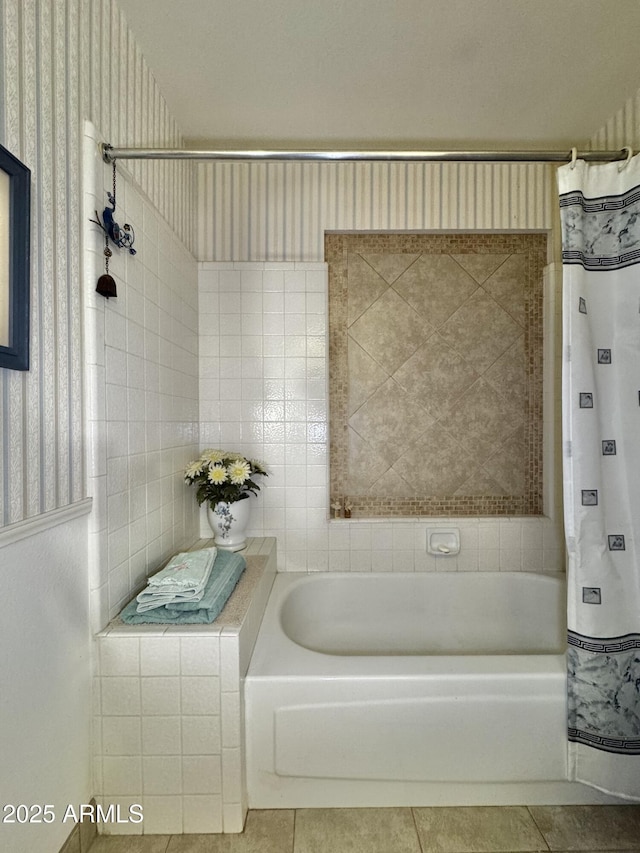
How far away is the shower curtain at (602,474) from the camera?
1.39 m

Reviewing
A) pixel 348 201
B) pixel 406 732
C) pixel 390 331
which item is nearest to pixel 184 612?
pixel 406 732

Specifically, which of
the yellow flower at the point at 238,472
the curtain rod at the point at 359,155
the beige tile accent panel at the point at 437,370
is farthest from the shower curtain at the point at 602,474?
the yellow flower at the point at 238,472

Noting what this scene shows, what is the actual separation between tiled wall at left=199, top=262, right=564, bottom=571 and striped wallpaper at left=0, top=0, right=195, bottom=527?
1010 millimetres

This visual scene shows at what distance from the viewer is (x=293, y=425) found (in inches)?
93.4

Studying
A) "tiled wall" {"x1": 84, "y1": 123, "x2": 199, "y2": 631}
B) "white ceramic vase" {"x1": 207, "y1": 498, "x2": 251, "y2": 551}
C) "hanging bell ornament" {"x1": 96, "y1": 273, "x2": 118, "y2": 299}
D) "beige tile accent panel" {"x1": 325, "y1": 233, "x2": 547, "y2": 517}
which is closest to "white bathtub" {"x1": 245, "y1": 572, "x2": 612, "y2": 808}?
"tiled wall" {"x1": 84, "y1": 123, "x2": 199, "y2": 631}

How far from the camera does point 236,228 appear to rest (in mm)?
2357

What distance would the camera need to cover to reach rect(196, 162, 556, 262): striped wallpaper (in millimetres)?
2322

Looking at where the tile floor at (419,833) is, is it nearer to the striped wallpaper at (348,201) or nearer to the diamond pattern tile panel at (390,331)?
the diamond pattern tile panel at (390,331)

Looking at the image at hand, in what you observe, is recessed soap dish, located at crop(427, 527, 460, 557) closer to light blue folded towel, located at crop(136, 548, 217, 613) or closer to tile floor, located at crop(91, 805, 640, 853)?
tile floor, located at crop(91, 805, 640, 853)

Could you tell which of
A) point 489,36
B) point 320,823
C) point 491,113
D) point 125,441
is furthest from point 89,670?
point 491,113

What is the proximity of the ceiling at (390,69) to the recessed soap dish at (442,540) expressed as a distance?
1.92 metres

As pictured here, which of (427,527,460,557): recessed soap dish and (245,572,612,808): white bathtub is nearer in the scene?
(245,572,612,808): white bathtub

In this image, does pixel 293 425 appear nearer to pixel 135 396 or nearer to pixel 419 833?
pixel 135 396

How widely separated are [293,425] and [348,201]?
119 cm
